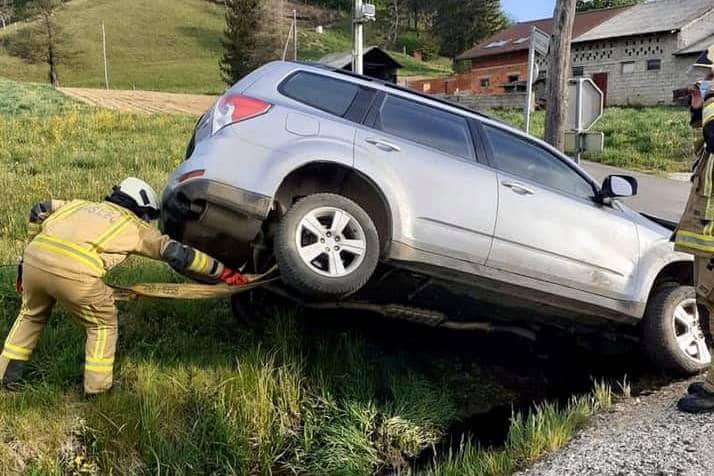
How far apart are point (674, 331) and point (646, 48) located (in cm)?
3686

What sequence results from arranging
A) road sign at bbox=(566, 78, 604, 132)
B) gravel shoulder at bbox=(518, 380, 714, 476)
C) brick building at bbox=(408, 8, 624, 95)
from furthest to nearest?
brick building at bbox=(408, 8, 624, 95), road sign at bbox=(566, 78, 604, 132), gravel shoulder at bbox=(518, 380, 714, 476)

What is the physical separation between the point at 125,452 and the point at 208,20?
285ft

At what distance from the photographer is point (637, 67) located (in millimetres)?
38125

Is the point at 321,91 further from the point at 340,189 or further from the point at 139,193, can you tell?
the point at 139,193

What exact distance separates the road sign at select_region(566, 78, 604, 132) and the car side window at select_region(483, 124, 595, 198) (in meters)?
4.85

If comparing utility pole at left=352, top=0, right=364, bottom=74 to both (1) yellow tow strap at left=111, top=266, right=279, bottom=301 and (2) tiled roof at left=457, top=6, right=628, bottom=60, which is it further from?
(2) tiled roof at left=457, top=6, right=628, bottom=60

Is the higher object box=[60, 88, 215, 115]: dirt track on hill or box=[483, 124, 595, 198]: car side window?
box=[60, 88, 215, 115]: dirt track on hill

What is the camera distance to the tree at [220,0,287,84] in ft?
172

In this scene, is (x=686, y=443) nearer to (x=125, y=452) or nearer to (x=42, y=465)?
(x=125, y=452)

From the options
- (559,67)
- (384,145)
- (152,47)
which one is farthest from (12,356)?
(152,47)

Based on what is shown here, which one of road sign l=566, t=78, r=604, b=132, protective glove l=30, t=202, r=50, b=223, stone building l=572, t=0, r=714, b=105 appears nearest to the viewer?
protective glove l=30, t=202, r=50, b=223

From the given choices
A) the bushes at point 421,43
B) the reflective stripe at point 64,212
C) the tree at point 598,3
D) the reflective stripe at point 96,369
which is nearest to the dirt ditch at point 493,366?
the reflective stripe at point 96,369

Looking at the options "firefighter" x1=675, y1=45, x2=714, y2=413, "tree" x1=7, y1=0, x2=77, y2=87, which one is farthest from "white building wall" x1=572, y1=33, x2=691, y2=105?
"tree" x1=7, y1=0, x2=77, y2=87

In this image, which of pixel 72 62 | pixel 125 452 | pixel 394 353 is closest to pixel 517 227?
pixel 394 353
